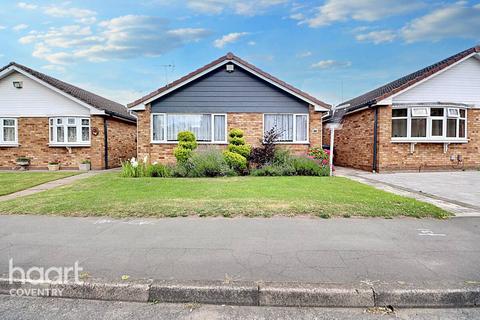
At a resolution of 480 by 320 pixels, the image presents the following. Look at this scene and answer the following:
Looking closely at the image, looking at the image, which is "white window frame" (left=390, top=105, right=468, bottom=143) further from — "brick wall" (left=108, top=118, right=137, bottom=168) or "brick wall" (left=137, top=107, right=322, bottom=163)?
"brick wall" (left=108, top=118, right=137, bottom=168)

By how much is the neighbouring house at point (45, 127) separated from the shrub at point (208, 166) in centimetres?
674

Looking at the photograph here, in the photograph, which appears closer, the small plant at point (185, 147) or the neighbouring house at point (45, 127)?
the small plant at point (185, 147)

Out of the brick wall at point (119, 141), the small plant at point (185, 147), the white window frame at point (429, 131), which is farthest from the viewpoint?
the brick wall at point (119, 141)

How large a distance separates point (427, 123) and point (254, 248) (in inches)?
547

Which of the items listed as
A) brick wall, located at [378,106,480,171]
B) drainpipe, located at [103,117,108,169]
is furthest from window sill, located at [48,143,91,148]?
brick wall, located at [378,106,480,171]

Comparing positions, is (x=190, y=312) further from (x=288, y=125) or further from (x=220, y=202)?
(x=288, y=125)

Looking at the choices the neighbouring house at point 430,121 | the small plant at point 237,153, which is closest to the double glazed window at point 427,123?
the neighbouring house at point 430,121

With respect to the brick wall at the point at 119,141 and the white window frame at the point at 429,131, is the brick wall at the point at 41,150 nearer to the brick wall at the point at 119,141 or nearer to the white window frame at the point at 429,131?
the brick wall at the point at 119,141

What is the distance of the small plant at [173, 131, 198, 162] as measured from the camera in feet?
40.9

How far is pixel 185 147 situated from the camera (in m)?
12.7

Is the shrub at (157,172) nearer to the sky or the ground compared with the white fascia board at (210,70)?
nearer to the ground

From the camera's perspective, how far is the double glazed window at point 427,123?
13.7 metres

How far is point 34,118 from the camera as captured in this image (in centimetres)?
1552

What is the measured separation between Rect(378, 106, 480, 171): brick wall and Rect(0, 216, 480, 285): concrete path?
8844 millimetres
